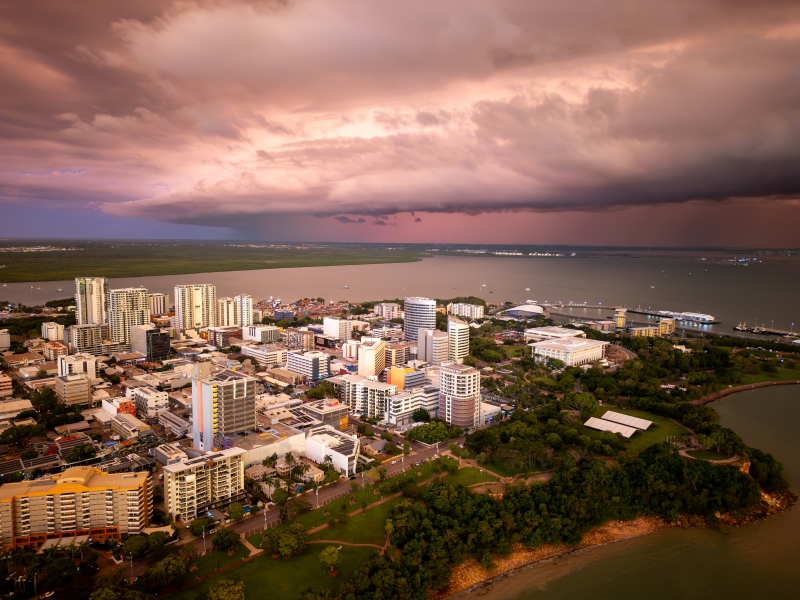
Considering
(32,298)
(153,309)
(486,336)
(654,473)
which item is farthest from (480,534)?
(32,298)

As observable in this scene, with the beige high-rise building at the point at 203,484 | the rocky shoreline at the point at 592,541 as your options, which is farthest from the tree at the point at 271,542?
the rocky shoreline at the point at 592,541

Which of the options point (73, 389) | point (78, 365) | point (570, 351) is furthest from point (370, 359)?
point (78, 365)

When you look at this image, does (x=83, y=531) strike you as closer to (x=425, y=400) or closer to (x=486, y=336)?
(x=425, y=400)

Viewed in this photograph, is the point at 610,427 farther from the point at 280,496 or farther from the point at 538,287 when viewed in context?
the point at 538,287

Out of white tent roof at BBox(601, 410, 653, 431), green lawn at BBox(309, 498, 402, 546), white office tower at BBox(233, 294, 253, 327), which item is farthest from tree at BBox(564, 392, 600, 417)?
white office tower at BBox(233, 294, 253, 327)

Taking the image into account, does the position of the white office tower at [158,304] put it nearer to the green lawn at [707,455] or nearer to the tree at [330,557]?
the tree at [330,557]
